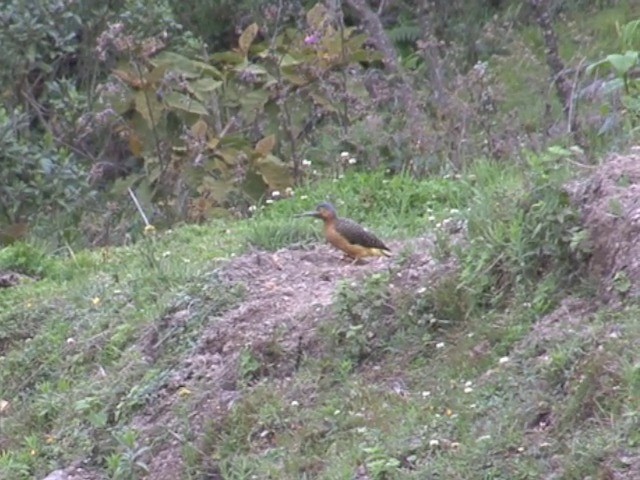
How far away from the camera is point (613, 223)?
6.49 m

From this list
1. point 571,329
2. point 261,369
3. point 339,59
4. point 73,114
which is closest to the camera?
point 571,329

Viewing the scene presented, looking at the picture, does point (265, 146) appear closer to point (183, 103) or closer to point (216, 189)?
point (216, 189)

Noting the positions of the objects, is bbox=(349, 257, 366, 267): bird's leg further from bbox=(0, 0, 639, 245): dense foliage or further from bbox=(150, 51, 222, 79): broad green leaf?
bbox=(150, 51, 222, 79): broad green leaf

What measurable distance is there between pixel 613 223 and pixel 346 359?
1.32m

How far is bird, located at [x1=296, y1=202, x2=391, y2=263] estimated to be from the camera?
26.6 ft

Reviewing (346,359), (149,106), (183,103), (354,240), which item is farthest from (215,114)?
(346,359)

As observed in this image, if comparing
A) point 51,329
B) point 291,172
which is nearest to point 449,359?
point 51,329

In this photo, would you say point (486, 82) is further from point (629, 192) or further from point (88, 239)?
point (629, 192)

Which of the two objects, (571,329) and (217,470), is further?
(217,470)

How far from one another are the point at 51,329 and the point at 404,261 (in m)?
2.18

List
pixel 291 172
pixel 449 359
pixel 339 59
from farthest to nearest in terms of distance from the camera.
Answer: pixel 339 59, pixel 291 172, pixel 449 359

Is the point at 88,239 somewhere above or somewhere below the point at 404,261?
below

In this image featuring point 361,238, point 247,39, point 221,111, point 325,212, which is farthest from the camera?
point 247,39

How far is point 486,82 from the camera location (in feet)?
35.8
